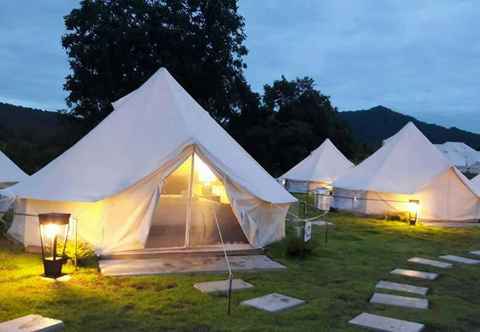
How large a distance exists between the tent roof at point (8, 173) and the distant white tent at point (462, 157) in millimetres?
37566

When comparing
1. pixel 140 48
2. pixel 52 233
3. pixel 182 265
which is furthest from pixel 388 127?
pixel 52 233

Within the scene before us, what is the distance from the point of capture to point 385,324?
4281mm

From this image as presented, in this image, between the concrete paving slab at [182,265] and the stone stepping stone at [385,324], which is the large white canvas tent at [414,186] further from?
the stone stepping stone at [385,324]

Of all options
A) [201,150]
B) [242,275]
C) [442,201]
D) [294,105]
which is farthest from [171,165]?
[294,105]

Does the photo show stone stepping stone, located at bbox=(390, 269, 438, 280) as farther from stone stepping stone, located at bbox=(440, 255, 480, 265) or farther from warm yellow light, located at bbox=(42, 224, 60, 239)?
warm yellow light, located at bbox=(42, 224, 60, 239)

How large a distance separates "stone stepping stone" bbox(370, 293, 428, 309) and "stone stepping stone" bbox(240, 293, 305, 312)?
0.93 m

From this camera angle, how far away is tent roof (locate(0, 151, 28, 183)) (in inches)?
531

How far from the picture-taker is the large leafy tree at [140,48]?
2194 cm

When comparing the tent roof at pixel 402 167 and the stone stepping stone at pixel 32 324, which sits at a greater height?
the tent roof at pixel 402 167

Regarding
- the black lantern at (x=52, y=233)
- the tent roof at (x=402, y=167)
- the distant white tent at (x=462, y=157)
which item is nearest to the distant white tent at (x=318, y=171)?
the tent roof at (x=402, y=167)

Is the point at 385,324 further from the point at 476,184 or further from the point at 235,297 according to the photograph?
the point at 476,184

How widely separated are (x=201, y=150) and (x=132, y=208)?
4.65ft

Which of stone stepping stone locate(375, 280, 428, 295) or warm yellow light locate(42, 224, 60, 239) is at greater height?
warm yellow light locate(42, 224, 60, 239)

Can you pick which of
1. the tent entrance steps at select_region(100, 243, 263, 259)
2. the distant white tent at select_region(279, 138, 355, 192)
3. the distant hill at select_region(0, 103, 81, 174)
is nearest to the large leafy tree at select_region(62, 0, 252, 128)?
the distant hill at select_region(0, 103, 81, 174)
